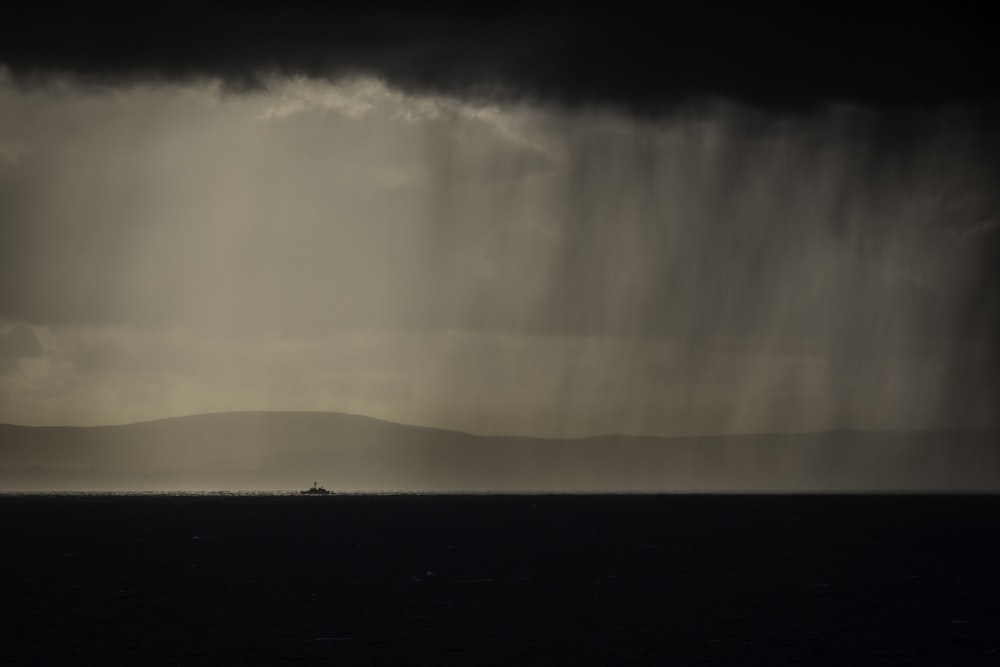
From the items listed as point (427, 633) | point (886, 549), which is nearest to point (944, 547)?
point (886, 549)

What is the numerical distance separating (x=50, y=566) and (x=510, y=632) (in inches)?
3080

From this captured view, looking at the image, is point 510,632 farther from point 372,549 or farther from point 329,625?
point 372,549

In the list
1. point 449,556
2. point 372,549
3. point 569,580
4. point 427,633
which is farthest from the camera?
point 372,549

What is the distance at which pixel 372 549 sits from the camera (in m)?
183

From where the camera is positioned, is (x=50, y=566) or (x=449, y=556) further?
A: (x=449, y=556)

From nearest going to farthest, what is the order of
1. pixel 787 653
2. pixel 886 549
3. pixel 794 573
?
1. pixel 787 653
2. pixel 794 573
3. pixel 886 549

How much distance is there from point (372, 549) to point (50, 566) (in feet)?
160

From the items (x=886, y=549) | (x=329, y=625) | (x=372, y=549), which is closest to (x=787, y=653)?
(x=329, y=625)

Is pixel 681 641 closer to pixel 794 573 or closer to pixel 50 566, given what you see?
pixel 794 573

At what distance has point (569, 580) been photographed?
13450cm

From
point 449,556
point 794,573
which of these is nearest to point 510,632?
point 794,573

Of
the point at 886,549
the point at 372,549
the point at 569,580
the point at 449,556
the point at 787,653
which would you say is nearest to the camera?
the point at 787,653

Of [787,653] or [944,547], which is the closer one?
[787,653]

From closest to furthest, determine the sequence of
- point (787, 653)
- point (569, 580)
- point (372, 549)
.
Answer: point (787, 653) < point (569, 580) < point (372, 549)
